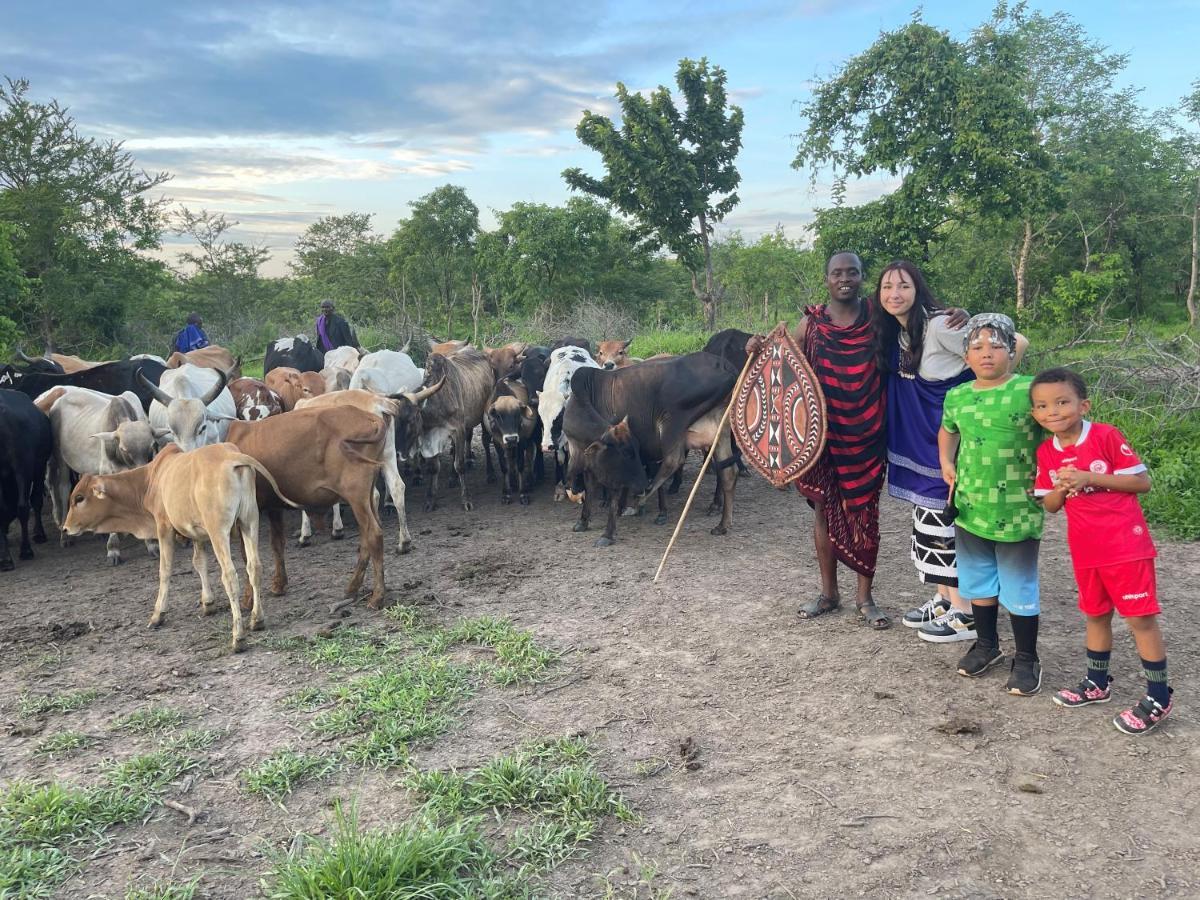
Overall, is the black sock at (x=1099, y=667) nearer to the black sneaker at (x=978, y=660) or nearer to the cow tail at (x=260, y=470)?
the black sneaker at (x=978, y=660)

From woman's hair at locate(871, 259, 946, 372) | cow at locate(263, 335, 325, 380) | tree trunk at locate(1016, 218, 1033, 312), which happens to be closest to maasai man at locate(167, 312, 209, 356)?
cow at locate(263, 335, 325, 380)

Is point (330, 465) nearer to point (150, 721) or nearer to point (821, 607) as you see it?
point (150, 721)

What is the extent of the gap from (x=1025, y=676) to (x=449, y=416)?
655 centimetres

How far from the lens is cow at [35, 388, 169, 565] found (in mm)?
7062

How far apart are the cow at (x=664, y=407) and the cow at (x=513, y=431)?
3.06 feet

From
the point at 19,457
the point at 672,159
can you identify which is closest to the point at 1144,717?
the point at 19,457

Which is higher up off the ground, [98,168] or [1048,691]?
[98,168]

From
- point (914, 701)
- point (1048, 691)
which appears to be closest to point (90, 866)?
point (914, 701)

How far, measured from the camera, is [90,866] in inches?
117

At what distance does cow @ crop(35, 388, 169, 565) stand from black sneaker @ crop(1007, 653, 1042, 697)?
22.6 ft

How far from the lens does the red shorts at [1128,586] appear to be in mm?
3279

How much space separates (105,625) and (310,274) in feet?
146

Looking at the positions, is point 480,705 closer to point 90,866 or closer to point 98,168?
point 90,866

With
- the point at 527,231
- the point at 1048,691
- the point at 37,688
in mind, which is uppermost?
the point at 527,231
